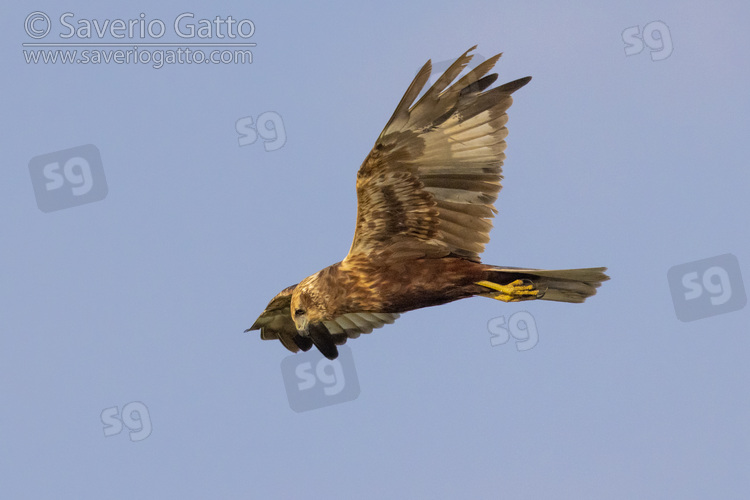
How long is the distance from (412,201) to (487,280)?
104 cm

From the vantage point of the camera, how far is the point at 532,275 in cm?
1057

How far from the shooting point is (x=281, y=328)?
13133mm

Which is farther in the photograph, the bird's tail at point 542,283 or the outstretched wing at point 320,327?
the outstretched wing at point 320,327

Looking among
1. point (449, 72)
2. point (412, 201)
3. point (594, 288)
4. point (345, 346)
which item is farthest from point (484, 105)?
point (345, 346)

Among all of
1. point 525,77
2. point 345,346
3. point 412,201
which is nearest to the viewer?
point 525,77

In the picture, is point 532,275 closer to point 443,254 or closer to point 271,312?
point 443,254

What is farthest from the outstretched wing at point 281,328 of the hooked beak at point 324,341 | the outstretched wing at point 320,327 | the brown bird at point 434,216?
the brown bird at point 434,216

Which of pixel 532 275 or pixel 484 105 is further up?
pixel 484 105

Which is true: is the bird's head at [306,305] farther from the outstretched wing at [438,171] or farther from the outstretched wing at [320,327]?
the outstretched wing at [320,327]

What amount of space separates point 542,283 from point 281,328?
3720mm

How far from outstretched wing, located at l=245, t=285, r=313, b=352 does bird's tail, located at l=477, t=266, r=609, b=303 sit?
3012 millimetres

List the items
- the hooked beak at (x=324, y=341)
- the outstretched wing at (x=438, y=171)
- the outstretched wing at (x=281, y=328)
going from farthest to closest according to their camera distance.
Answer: the outstretched wing at (x=281, y=328), the hooked beak at (x=324, y=341), the outstretched wing at (x=438, y=171)

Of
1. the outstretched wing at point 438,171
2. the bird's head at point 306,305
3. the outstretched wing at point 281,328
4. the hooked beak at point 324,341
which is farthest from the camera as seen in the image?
the outstretched wing at point 281,328

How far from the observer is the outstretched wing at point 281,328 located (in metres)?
12.9
